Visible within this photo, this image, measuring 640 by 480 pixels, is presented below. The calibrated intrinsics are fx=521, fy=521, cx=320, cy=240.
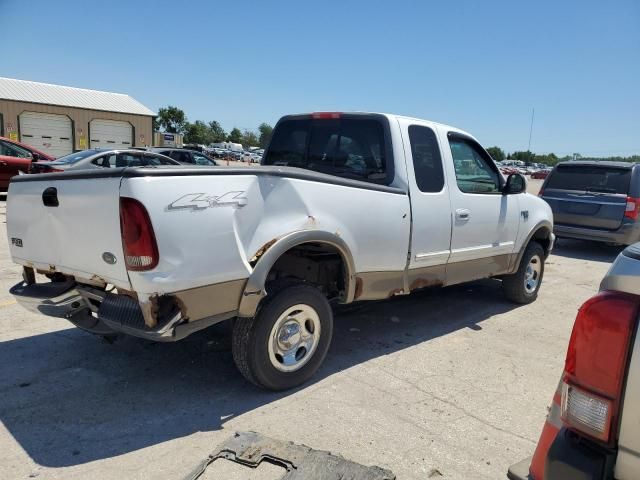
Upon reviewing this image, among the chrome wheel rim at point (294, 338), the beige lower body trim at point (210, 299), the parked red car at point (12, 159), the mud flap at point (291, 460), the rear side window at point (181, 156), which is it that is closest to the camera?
the mud flap at point (291, 460)

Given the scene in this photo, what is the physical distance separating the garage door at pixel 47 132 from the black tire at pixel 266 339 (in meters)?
38.9

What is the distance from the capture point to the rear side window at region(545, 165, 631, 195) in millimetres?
9954

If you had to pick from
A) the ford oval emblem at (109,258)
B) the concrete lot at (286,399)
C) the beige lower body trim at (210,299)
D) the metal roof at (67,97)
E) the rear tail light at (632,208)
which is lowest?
the concrete lot at (286,399)

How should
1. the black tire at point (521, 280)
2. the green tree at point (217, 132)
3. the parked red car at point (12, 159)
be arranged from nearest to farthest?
the black tire at point (521, 280) → the parked red car at point (12, 159) → the green tree at point (217, 132)

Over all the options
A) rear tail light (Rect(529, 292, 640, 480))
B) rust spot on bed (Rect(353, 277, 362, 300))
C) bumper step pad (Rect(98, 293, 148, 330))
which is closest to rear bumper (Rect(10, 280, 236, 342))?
bumper step pad (Rect(98, 293, 148, 330))

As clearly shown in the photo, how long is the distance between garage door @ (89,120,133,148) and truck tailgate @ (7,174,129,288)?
1525 inches

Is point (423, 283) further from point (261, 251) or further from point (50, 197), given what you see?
point (50, 197)

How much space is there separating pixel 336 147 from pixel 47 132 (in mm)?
38704

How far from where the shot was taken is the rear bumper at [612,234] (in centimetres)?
973

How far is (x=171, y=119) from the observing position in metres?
74.3

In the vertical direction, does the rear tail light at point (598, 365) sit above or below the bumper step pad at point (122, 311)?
above

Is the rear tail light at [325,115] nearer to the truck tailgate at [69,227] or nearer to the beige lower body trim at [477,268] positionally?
the beige lower body trim at [477,268]

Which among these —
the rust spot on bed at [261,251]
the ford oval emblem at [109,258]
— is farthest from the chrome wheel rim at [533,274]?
the ford oval emblem at [109,258]

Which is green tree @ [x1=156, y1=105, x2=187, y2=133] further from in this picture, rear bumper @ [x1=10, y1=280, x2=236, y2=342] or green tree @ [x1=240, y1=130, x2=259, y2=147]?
rear bumper @ [x1=10, y1=280, x2=236, y2=342]
